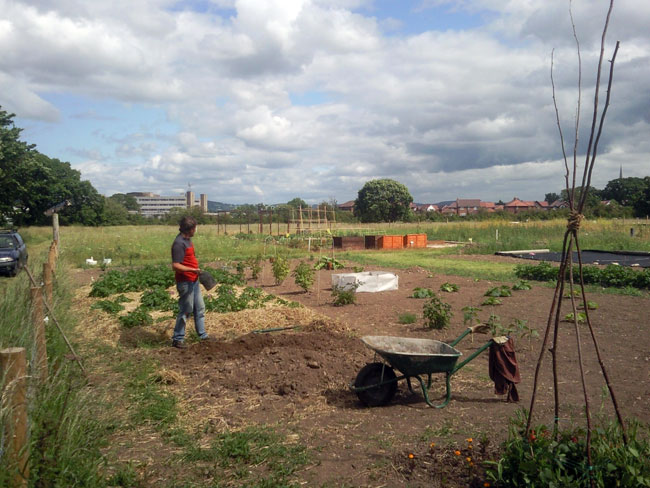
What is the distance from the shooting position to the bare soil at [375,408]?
11.8 ft

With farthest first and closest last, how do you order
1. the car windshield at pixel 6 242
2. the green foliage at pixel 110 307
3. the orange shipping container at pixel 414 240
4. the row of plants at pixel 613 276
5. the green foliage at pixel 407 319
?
the orange shipping container at pixel 414 240
the car windshield at pixel 6 242
the row of plants at pixel 613 276
the green foliage at pixel 110 307
the green foliage at pixel 407 319

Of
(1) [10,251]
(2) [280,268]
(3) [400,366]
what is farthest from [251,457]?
(1) [10,251]

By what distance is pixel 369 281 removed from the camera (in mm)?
11867

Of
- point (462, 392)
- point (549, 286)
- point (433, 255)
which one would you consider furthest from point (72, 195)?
point (462, 392)

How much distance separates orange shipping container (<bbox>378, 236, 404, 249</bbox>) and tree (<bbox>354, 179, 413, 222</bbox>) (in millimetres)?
44209

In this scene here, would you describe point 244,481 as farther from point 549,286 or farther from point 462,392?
point 549,286

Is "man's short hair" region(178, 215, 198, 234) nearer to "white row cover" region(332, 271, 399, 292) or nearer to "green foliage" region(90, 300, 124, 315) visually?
"green foliage" region(90, 300, 124, 315)

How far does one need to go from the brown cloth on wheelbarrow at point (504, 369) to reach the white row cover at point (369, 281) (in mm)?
6395

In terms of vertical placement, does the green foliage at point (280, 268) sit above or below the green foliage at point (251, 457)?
above

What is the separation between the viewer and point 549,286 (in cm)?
1223

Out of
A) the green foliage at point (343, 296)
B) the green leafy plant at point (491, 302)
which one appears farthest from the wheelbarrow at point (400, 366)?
the green foliage at point (343, 296)

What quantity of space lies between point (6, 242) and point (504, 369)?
18324mm

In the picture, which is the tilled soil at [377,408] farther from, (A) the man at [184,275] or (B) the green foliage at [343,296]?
(B) the green foliage at [343,296]

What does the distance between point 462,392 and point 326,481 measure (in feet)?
7.35
